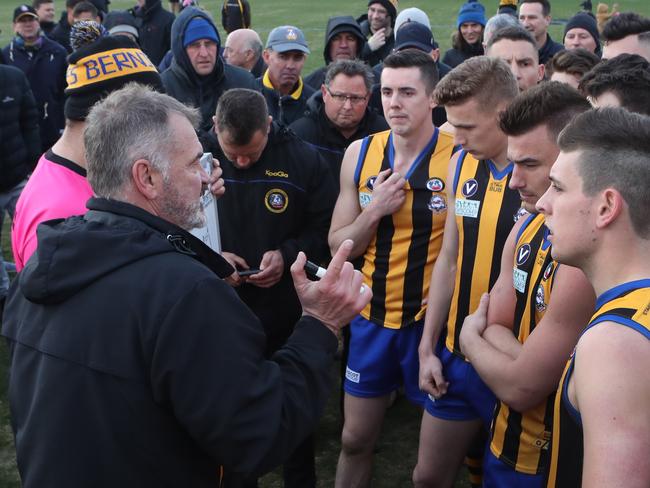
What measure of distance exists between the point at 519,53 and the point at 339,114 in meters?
1.59

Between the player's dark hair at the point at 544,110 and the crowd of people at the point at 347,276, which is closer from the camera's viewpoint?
the crowd of people at the point at 347,276

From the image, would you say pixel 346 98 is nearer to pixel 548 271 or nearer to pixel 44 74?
pixel 548 271

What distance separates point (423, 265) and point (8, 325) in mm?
2299

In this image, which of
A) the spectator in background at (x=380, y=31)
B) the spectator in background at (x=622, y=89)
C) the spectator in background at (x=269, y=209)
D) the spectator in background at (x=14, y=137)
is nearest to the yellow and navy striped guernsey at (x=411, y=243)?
the spectator in background at (x=269, y=209)

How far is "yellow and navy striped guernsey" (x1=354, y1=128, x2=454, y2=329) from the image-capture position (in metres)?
3.99

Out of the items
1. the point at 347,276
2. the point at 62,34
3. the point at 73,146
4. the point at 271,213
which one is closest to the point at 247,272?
the point at 271,213

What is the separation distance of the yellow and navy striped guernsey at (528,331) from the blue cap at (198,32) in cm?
405

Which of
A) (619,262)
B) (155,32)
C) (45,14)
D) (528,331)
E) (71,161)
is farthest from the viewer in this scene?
(45,14)

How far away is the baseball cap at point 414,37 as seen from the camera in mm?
6688

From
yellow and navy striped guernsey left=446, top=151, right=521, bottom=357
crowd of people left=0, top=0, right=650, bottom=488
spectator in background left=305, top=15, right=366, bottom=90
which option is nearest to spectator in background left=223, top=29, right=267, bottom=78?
spectator in background left=305, top=15, right=366, bottom=90

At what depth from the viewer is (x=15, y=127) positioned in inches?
257

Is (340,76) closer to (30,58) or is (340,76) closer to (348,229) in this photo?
(348,229)

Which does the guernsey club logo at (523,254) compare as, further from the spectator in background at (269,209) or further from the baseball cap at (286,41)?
the baseball cap at (286,41)

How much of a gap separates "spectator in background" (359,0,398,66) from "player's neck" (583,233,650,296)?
6541mm
